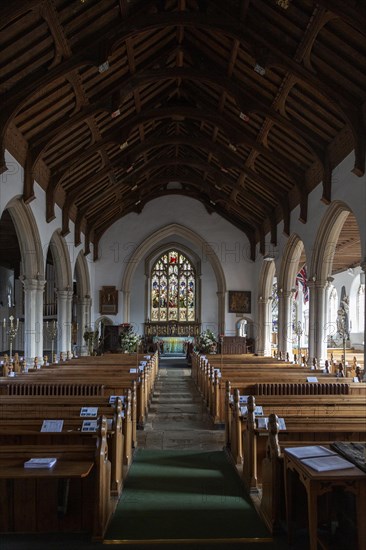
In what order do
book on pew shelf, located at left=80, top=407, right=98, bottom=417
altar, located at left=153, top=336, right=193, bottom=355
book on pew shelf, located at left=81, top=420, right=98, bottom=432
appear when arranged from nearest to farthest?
book on pew shelf, located at left=81, top=420, right=98, bottom=432 → book on pew shelf, located at left=80, top=407, right=98, bottom=417 → altar, located at left=153, top=336, right=193, bottom=355

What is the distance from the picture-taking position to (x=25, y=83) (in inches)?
352

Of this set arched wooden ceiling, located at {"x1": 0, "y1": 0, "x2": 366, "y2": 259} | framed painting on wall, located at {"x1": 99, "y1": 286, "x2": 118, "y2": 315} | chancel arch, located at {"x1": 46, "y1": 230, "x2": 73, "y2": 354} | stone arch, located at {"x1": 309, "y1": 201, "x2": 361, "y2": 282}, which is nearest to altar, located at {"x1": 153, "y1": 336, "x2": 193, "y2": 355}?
framed painting on wall, located at {"x1": 99, "y1": 286, "x2": 118, "y2": 315}

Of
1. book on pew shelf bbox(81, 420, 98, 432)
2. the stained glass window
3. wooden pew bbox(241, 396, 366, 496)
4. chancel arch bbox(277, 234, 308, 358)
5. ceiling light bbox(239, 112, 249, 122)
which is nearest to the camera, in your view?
book on pew shelf bbox(81, 420, 98, 432)

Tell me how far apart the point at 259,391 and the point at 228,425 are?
5.40ft

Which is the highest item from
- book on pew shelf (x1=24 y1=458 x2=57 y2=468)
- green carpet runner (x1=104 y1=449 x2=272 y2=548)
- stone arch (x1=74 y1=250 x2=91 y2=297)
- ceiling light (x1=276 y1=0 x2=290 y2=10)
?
ceiling light (x1=276 y1=0 x2=290 y2=10)

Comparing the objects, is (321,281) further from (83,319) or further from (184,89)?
(83,319)

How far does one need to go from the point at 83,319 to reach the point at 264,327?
6.71m

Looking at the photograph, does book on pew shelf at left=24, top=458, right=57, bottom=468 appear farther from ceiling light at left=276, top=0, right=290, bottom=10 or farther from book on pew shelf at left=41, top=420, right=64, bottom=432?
ceiling light at left=276, top=0, right=290, bottom=10

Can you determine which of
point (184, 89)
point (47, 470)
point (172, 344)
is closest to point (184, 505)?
point (47, 470)

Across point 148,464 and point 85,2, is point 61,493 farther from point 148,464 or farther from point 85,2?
point 85,2

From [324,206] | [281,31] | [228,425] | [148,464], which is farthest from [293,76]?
[148,464]

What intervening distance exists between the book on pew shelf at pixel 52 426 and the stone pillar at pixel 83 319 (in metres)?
15.1

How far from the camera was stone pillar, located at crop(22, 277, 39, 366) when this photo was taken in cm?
1287

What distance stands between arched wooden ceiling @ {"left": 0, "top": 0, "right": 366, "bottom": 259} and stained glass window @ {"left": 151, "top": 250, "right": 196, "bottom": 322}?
26.3 feet
